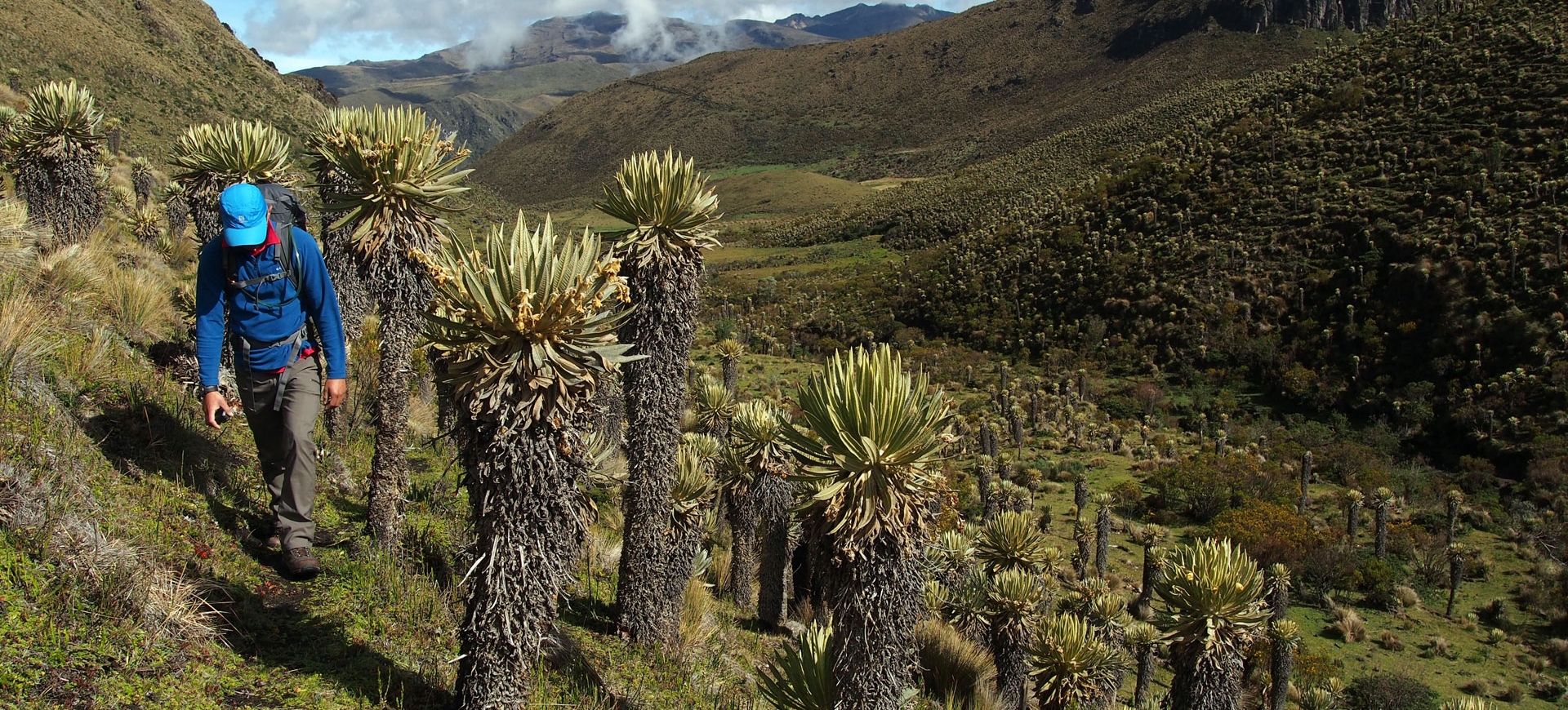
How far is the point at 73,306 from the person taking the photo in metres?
6.30

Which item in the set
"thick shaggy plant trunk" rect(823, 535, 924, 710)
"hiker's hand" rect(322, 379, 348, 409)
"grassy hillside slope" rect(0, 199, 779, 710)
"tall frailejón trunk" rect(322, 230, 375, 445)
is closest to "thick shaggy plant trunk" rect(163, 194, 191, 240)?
"grassy hillside slope" rect(0, 199, 779, 710)

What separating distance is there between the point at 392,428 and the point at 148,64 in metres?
48.9

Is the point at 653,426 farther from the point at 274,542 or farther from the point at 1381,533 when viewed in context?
the point at 1381,533

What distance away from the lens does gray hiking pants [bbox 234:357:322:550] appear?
4.14 m

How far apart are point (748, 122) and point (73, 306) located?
15263cm

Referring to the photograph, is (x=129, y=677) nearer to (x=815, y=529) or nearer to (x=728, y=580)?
(x=815, y=529)

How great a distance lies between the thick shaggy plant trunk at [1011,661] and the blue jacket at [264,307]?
7.04 m

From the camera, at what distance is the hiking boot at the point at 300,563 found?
423cm

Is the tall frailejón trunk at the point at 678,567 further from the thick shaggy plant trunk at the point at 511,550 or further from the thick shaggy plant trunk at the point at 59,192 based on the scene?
the thick shaggy plant trunk at the point at 59,192

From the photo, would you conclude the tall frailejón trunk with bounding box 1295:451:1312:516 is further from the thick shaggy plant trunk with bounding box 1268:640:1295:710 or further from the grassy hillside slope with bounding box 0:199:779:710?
the grassy hillside slope with bounding box 0:199:779:710

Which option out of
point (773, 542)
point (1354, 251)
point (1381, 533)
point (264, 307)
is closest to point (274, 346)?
point (264, 307)

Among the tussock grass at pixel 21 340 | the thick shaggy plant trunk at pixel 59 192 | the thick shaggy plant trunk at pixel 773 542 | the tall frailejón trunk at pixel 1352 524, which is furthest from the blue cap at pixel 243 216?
the tall frailejón trunk at pixel 1352 524

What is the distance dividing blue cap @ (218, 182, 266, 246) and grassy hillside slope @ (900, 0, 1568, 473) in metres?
28.0

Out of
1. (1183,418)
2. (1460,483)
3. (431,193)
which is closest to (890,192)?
(1183,418)
